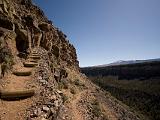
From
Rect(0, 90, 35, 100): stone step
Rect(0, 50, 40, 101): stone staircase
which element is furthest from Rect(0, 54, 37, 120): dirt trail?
Rect(0, 90, 35, 100): stone step

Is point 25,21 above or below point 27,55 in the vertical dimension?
above

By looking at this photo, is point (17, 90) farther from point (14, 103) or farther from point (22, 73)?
point (22, 73)

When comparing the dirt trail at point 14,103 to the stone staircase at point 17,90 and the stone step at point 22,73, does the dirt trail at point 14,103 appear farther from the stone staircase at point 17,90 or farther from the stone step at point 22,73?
the stone step at point 22,73

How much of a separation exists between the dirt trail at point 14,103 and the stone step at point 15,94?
0.35 m

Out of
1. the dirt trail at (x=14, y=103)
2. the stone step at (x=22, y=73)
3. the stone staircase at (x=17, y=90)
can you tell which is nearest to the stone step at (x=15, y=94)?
the stone staircase at (x=17, y=90)

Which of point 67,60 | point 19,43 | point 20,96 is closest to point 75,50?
point 67,60

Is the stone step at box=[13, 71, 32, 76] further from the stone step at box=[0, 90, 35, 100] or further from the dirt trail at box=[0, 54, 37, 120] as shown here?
the stone step at box=[0, 90, 35, 100]

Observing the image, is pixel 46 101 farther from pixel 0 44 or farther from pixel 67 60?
pixel 67 60

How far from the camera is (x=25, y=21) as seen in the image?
112 feet

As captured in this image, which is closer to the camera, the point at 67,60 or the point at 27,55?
the point at 27,55

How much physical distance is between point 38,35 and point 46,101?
70.3 ft

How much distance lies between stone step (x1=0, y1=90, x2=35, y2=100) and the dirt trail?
0.35m

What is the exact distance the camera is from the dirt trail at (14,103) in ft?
43.9

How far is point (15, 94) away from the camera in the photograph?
15461 mm
